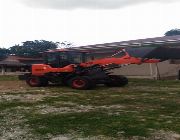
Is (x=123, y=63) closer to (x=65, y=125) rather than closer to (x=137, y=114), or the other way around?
(x=137, y=114)

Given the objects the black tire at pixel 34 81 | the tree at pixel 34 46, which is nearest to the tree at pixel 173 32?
the tree at pixel 34 46

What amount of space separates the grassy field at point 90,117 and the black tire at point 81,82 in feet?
12.9

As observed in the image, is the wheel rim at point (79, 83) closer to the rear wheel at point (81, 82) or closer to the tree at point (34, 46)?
the rear wheel at point (81, 82)

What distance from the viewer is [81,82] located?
19.4 meters

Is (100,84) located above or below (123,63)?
below

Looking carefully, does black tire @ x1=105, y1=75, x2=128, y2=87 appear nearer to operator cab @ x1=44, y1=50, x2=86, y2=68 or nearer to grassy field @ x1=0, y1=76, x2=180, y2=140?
operator cab @ x1=44, y1=50, x2=86, y2=68

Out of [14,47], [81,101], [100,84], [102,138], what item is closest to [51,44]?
[14,47]

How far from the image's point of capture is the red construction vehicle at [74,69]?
789 inches

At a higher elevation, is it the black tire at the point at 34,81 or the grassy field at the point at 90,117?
the grassy field at the point at 90,117

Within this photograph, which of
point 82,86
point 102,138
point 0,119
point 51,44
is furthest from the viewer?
point 51,44

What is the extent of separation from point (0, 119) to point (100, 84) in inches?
474

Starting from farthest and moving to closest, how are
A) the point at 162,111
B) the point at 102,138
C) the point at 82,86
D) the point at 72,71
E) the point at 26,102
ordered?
the point at 72,71 → the point at 82,86 → the point at 26,102 → the point at 162,111 → the point at 102,138

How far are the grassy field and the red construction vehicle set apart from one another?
485 cm

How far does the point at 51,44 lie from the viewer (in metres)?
83.1
